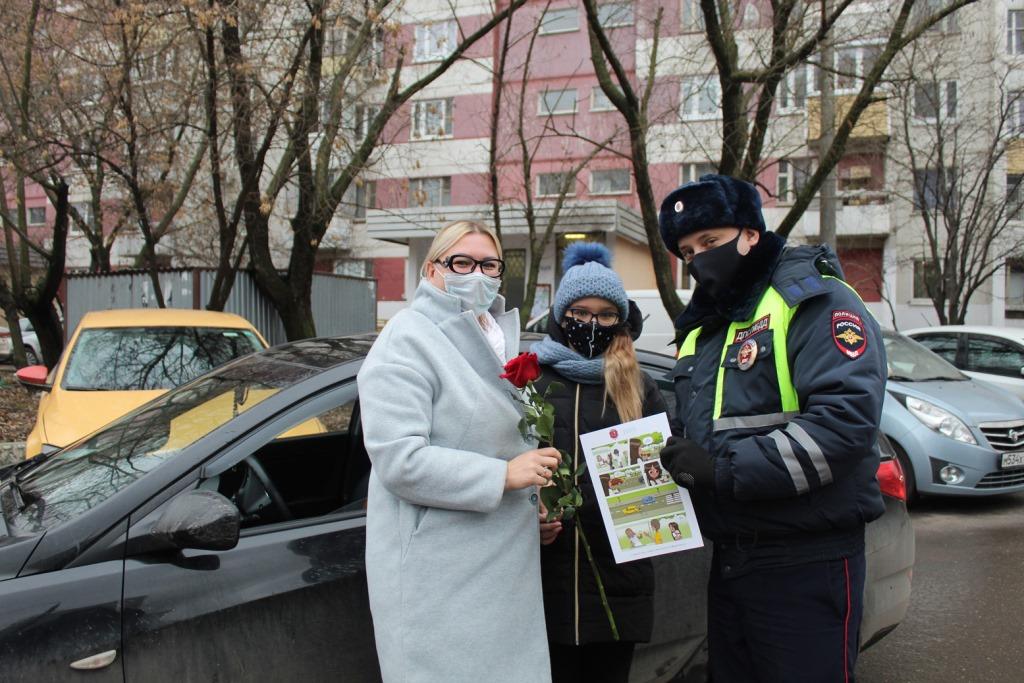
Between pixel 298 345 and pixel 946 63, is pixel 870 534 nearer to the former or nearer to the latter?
pixel 298 345

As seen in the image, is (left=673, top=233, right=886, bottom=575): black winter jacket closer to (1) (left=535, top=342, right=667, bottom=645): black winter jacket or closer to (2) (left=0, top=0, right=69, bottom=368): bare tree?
(1) (left=535, top=342, right=667, bottom=645): black winter jacket

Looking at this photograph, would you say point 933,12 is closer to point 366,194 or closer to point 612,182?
point 612,182

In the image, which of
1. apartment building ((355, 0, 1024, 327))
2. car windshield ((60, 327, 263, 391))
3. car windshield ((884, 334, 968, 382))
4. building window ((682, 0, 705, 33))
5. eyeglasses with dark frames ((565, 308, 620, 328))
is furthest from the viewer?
apartment building ((355, 0, 1024, 327))

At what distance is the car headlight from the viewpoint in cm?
641

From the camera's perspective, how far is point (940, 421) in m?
6.49

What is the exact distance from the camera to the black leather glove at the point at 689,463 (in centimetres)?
189

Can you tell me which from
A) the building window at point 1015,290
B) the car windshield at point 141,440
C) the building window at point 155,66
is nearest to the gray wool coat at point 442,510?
the car windshield at point 141,440

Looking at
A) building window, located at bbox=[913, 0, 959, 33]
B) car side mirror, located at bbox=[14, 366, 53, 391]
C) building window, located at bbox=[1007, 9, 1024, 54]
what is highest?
building window, located at bbox=[1007, 9, 1024, 54]

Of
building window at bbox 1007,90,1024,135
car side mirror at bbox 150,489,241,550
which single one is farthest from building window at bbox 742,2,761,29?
car side mirror at bbox 150,489,241,550

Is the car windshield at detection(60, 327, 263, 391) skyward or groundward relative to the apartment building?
groundward

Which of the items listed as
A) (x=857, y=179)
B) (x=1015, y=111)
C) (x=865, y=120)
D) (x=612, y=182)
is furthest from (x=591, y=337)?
(x=612, y=182)

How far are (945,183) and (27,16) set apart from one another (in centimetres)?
1624

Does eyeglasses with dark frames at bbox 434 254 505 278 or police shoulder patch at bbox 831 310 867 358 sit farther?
eyeglasses with dark frames at bbox 434 254 505 278

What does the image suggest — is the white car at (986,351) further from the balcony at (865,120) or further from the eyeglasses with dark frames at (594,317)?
the eyeglasses with dark frames at (594,317)
